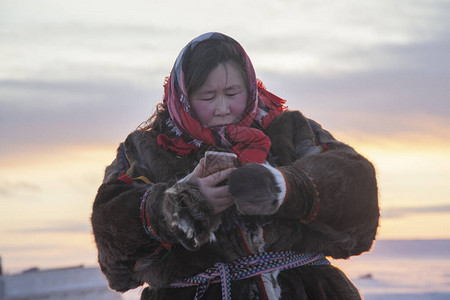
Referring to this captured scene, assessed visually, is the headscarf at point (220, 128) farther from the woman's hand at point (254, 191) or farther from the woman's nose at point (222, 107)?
the woman's hand at point (254, 191)

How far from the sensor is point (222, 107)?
238 centimetres

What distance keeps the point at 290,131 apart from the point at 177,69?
0.53m

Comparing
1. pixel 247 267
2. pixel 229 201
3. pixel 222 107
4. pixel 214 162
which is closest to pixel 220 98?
pixel 222 107

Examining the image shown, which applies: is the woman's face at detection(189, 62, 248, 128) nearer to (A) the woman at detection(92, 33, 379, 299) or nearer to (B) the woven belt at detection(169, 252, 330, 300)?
(A) the woman at detection(92, 33, 379, 299)

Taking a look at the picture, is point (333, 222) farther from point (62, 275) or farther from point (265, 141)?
point (62, 275)

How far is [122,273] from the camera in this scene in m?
2.23

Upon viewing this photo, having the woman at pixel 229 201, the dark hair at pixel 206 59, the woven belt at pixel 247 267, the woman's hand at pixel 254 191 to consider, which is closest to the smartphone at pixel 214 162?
the woman at pixel 229 201

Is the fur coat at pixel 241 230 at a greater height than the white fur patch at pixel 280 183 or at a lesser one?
lesser

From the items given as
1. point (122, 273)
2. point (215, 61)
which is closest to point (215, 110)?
point (215, 61)

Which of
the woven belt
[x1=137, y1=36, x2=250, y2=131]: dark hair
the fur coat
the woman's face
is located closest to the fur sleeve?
the fur coat

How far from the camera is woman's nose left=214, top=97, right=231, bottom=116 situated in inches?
93.5

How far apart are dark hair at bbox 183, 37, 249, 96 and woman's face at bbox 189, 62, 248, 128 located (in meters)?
0.02

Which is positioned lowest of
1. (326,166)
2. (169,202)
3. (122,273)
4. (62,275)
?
(62,275)

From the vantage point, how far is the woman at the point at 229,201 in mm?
1993
